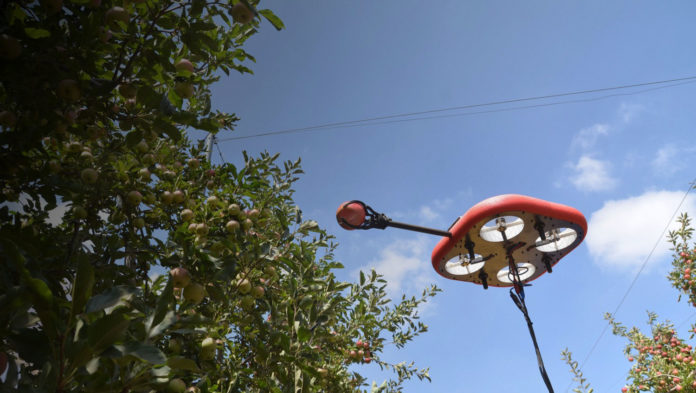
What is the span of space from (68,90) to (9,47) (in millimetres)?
157

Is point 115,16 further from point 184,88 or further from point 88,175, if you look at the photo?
point 88,175

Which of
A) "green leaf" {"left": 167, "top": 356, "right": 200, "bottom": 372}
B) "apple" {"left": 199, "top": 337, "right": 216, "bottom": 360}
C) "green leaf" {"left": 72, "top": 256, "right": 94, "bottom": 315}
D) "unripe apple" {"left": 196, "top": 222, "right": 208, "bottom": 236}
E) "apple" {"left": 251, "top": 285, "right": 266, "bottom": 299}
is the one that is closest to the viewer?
"green leaf" {"left": 72, "top": 256, "right": 94, "bottom": 315}

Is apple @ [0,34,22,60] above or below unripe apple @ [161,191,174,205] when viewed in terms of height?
below

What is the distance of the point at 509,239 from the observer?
3.01 metres

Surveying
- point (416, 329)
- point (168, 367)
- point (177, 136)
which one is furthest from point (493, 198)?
point (168, 367)

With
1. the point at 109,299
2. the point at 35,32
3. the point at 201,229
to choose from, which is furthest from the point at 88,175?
the point at 109,299

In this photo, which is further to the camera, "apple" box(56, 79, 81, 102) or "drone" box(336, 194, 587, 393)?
"drone" box(336, 194, 587, 393)

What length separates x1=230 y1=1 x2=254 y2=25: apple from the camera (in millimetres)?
1064

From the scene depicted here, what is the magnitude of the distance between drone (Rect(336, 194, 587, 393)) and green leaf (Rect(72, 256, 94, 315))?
169 centimetres

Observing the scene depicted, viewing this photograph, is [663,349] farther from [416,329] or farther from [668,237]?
[416,329]

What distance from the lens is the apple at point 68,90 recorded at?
3.58ft

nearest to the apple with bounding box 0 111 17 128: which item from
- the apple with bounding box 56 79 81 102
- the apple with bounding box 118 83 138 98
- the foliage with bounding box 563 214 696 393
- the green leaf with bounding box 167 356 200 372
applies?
the apple with bounding box 56 79 81 102

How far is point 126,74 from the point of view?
3.78 feet

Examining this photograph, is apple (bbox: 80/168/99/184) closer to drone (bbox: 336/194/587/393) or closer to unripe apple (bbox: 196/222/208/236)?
unripe apple (bbox: 196/222/208/236)
